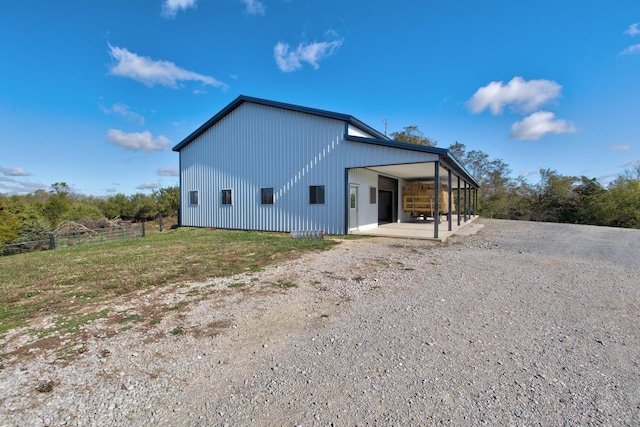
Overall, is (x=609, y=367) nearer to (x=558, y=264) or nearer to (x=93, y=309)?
(x=558, y=264)

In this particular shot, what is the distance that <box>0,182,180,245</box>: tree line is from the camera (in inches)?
802

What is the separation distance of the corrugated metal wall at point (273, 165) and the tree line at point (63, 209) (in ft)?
41.8

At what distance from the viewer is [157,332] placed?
344cm

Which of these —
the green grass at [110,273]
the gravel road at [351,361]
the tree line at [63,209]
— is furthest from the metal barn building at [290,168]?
the tree line at [63,209]

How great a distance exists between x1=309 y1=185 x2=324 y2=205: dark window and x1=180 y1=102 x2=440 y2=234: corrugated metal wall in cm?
19

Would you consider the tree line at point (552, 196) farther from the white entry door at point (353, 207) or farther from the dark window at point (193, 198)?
the dark window at point (193, 198)

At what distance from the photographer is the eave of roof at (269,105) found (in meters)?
12.5

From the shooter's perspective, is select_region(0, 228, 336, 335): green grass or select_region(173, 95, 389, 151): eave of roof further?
select_region(173, 95, 389, 151): eave of roof

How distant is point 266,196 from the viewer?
14680 mm

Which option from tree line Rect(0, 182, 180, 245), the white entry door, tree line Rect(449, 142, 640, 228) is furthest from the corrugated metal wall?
tree line Rect(449, 142, 640, 228)

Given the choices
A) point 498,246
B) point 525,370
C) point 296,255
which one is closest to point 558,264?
point 498,246

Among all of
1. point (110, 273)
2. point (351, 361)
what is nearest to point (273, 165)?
point (110, 273)

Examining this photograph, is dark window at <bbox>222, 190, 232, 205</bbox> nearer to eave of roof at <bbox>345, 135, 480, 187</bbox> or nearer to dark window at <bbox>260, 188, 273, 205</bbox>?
dark window at <bbox>260, 188, 273, 205</bbox>

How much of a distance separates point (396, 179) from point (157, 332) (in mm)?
16537
